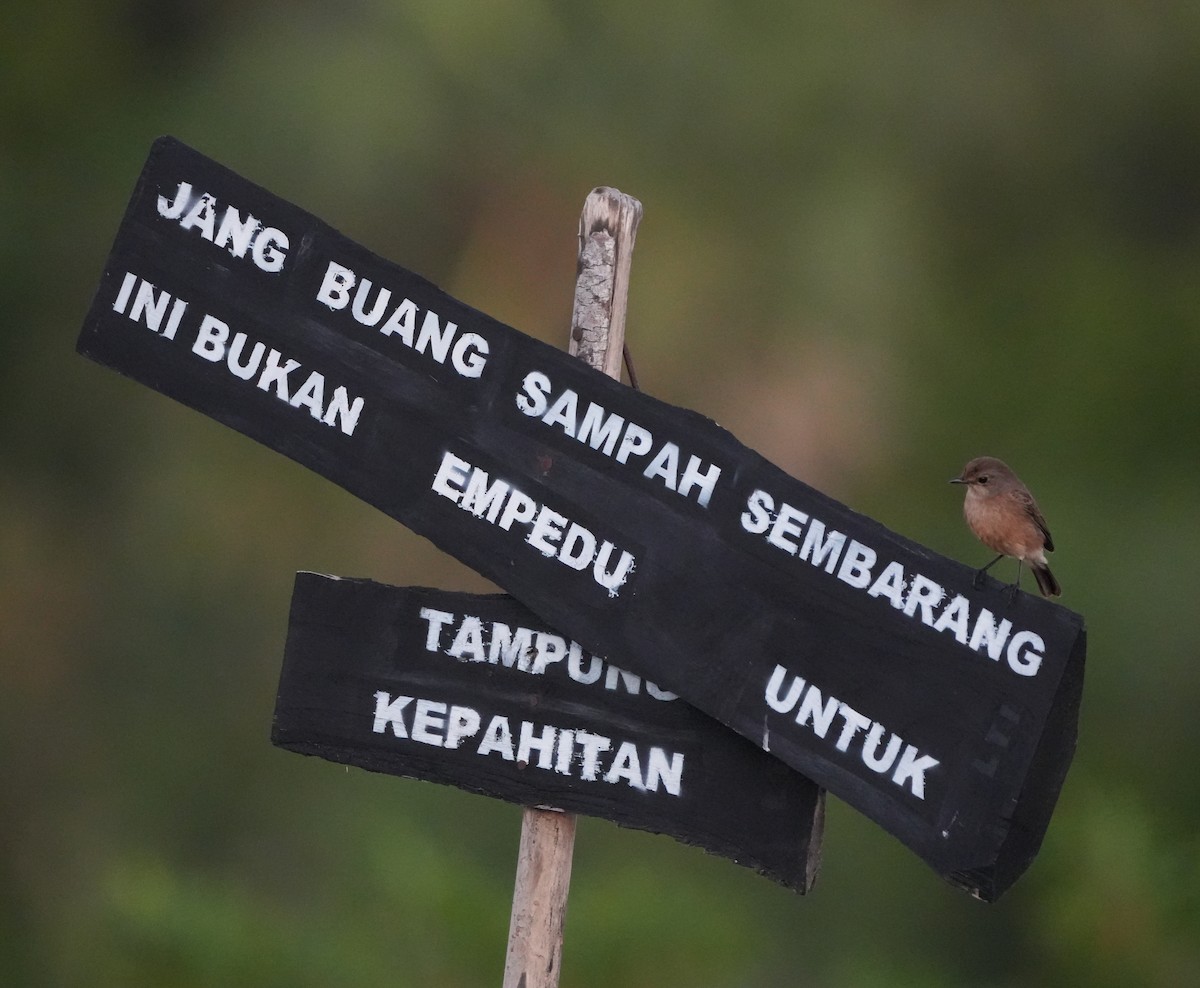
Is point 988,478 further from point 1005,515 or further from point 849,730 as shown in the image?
point 849,730

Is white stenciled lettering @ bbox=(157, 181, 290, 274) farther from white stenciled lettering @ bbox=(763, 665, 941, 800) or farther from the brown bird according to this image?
the brown bird

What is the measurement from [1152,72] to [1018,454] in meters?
1.12

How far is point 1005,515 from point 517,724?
67cm

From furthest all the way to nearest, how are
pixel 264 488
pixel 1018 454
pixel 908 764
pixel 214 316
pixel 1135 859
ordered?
pixel 264 488
pixel 1018 454
pixel 1135 859
pixel 214 316
pixel 908 764

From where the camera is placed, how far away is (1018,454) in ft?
12.2

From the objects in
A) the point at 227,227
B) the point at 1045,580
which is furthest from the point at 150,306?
the point at 1045,580

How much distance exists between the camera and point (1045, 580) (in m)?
1.88

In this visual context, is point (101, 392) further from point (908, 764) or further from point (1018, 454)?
point (908, 764)

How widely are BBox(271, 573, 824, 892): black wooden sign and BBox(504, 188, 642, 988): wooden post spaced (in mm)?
73

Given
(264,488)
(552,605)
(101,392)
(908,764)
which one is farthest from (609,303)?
(101,392)

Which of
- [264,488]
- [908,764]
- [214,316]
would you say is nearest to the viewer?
A: [908,764]

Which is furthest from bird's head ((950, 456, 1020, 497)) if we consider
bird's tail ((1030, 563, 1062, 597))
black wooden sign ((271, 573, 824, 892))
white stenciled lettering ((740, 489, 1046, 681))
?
black wooden sign ((271, 573, 824, 892))

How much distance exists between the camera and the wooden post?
158 centimetres

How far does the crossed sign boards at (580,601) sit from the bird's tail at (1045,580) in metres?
0.44
